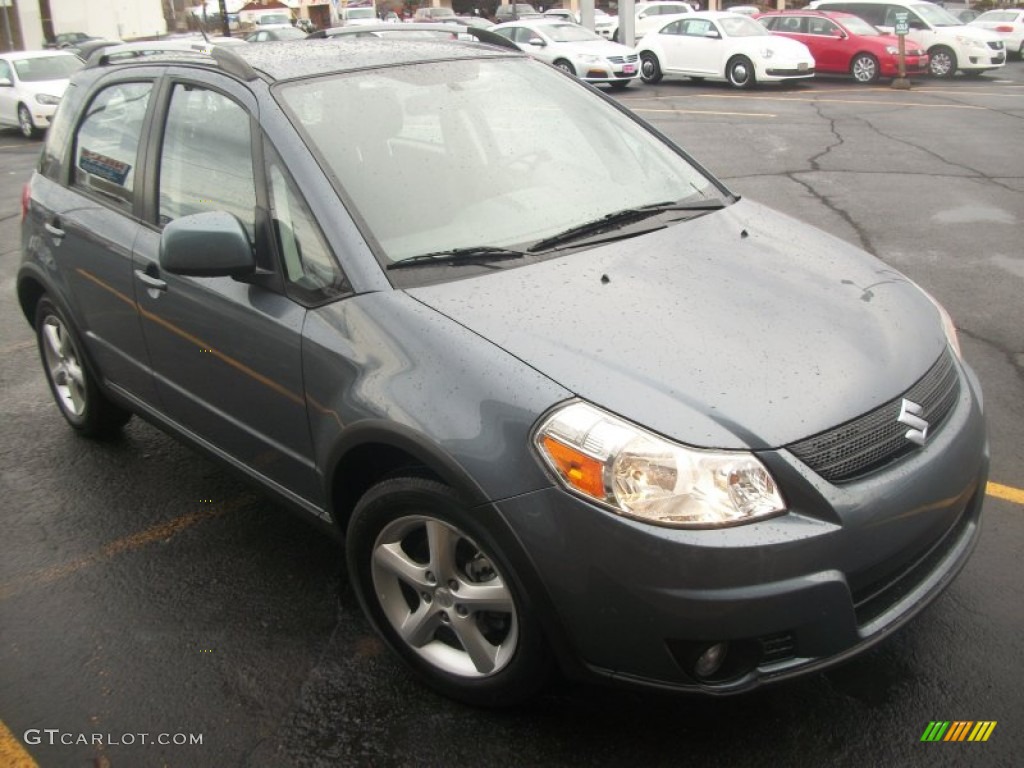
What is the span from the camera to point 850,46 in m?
20.7

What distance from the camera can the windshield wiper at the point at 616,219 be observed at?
3.15 metres

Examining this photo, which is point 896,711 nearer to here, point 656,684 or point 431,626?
point 656,684

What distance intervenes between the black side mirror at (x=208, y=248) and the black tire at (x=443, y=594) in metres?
0.81

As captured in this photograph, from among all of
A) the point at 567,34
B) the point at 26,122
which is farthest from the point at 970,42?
the point at 26,122

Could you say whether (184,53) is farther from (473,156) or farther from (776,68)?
(776,68)

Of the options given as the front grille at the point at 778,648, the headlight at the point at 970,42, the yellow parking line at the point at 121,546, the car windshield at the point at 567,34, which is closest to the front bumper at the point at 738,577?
the front grille at the point at 778,648

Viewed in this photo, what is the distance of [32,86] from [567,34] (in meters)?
10.5

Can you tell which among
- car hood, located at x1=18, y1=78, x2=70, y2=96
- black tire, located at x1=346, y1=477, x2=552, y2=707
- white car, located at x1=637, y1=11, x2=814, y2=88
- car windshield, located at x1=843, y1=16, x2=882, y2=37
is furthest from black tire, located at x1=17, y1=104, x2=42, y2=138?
black tire, located at x1=346, y1=477, x2=552, y2=707

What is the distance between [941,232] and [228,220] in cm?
660

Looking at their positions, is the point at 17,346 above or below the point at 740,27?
below

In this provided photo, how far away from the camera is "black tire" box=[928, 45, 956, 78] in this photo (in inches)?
840

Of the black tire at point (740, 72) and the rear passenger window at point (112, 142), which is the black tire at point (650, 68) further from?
the rear passenger window at point (112, 142)

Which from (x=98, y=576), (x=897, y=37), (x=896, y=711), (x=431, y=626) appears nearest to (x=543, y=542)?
(x=431, y=626)

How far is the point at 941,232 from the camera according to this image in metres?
7.96
